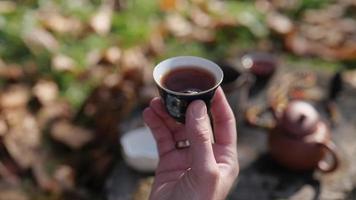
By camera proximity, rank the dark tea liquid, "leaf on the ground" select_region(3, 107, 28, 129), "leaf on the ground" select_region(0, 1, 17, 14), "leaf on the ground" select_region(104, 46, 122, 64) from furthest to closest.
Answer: "leaf on the ground" select_region(0, 1, 17, 14) → "leaf on the ground" select_region(104, 46, 122, 64) → "leaf on the ground" select_region(3, 107, 28, 129) → the dark tea liquid

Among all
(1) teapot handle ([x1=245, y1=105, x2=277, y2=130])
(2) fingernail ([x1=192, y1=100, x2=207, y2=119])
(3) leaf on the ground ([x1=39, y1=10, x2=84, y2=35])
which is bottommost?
(1) teapot handle ([x1=245, y1=105, x2=277, y2=130])

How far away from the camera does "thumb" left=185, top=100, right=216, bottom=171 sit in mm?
1368

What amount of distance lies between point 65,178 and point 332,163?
50.0 inches

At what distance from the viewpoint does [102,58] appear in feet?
10.4

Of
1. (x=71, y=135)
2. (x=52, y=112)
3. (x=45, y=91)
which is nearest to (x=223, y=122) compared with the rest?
(x=71, y=135)

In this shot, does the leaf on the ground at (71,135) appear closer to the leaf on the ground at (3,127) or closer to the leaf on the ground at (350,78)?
the leaf on the ground at (3,127)

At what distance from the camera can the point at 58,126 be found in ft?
9.07

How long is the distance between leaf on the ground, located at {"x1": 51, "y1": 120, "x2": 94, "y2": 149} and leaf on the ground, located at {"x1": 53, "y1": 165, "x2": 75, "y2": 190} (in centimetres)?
19

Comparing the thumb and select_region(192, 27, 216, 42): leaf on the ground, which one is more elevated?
the thumb

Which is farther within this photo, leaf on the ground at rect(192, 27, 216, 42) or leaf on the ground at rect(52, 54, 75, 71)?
leaf on the ground at rect(192, 27, 216, 42)

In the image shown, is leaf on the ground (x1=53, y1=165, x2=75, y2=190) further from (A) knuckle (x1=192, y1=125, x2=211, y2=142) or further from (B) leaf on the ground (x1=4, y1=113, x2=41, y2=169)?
(A) knuckle (x1=192, y1=125, x2=211, y2=142)

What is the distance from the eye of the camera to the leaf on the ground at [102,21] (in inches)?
134

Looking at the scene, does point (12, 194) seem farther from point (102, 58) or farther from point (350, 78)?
point (350, 78)

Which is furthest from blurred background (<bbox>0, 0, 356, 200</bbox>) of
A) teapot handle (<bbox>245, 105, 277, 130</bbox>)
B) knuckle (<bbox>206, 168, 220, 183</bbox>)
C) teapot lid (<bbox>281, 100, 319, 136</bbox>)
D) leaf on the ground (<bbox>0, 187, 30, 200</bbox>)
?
knuckle (<bbox>206, 168, 220, 183</bbox>)
